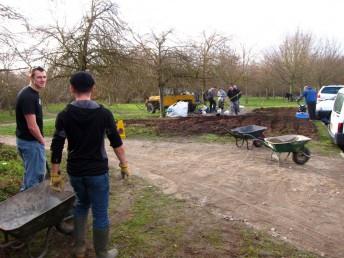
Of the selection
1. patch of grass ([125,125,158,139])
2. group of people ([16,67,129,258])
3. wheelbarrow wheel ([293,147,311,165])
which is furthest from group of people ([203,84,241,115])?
group of people ([16,67,129,258])

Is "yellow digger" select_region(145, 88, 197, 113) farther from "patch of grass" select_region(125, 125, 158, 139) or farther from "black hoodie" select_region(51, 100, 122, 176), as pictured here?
"black hoodie" select_region(51, 100, 122, 176)

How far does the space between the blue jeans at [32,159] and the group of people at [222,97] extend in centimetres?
1755

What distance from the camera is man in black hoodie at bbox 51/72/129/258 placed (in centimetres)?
360

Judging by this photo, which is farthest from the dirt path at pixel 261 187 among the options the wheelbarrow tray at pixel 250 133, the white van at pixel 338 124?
the white van at pixel 338 124

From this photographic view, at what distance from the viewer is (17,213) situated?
4.16 metres

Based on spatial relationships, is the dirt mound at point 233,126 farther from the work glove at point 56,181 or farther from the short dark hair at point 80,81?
the short dark hair at point 80,81

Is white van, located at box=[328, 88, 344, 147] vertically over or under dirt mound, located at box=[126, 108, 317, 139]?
over

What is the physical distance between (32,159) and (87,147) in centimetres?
143

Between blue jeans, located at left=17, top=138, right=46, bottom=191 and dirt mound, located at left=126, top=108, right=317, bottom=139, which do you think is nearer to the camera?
blue jeans, located at left=17, top=138, right=46, bottom=191


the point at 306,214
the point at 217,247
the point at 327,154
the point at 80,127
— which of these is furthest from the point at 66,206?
the point at 327,154

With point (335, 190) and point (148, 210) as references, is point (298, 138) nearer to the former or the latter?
point (335, 190)

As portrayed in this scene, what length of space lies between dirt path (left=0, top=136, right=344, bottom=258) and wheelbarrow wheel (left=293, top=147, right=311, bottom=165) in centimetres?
14

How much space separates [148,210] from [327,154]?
638 cm

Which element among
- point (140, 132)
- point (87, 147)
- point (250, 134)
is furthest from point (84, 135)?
point (140, 132)
